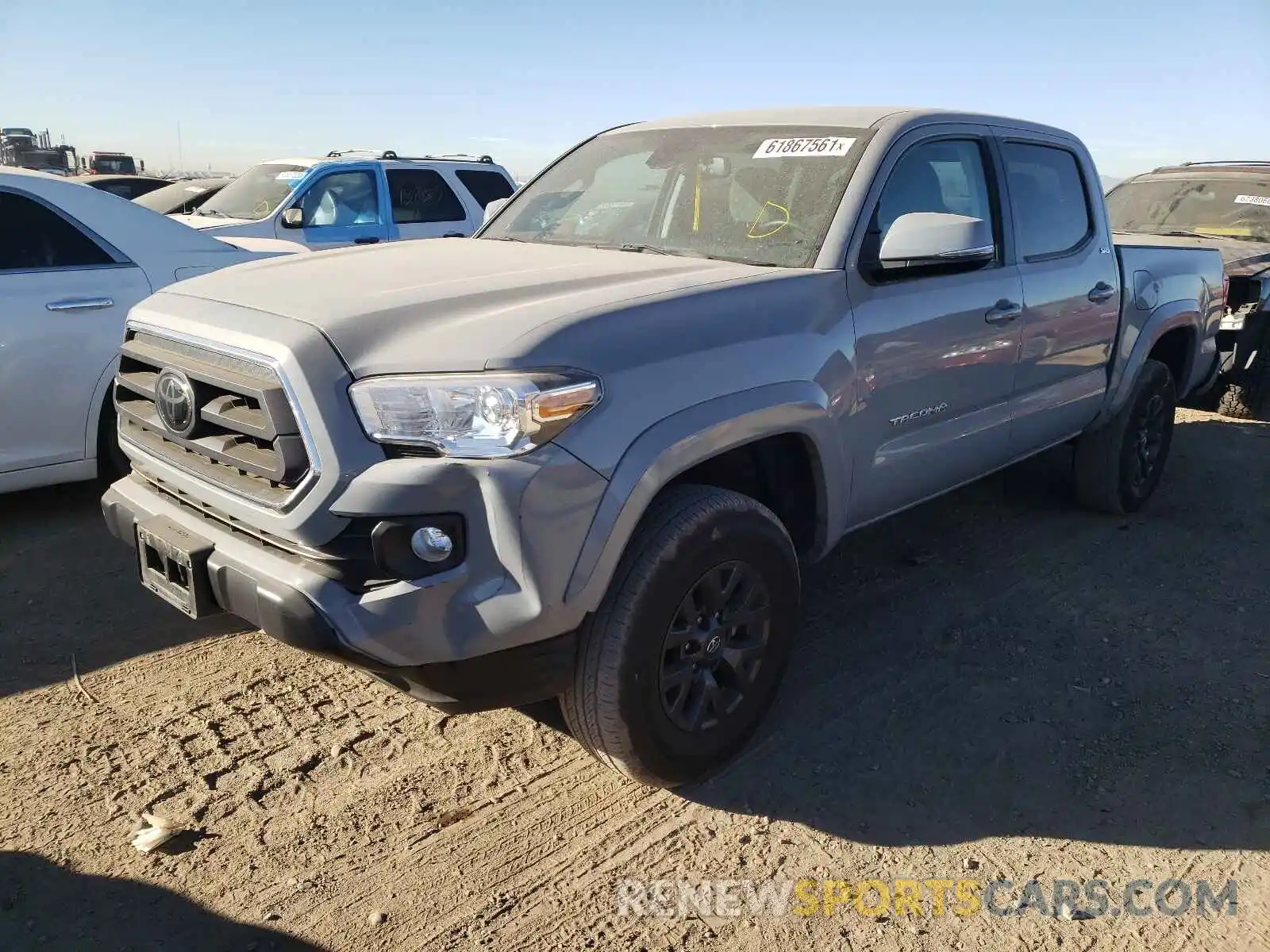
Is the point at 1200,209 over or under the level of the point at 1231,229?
over

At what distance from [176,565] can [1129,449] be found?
4608 mm

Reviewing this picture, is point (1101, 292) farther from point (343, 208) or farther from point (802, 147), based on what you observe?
point (343, 208)

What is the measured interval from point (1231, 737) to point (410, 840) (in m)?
2.65

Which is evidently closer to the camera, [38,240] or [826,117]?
[826,117]

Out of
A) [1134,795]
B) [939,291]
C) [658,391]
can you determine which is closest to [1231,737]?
[1134,795]

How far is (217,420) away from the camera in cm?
252

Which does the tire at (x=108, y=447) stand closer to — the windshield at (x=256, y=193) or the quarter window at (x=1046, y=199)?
the quarter window at (x=1046, y=199)

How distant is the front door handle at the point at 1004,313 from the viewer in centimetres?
374

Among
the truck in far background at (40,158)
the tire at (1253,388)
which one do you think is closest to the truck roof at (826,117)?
the tire at (1253,388)

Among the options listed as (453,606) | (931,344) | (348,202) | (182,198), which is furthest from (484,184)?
(453,606)

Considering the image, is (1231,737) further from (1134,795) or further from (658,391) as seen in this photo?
(658,391)

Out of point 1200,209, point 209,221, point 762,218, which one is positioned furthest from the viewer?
point 209,221

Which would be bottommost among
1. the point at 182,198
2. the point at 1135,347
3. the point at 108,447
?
the point at 108,447

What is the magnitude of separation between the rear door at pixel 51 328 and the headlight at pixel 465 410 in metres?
2.77
